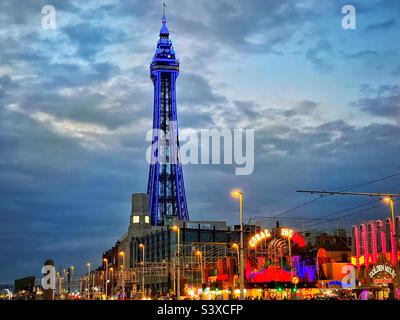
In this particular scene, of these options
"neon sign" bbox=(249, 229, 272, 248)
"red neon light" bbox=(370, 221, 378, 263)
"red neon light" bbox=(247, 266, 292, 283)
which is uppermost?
"neon sign" bbox=(249, 229, 272, 248)

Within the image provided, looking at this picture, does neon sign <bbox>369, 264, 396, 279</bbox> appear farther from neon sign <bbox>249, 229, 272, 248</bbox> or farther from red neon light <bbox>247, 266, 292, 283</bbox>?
neon sign <bbox>249, 229, 272, 248</bbox>

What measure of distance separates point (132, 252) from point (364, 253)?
417 feet

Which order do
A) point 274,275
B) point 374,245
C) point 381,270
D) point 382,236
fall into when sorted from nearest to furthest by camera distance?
1. point 382,236
2. point 381,270
3. point 374,245
4. point 274,275

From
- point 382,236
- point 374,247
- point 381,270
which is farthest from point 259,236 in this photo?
point 382,236

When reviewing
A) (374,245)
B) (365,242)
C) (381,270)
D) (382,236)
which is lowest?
(381,270)

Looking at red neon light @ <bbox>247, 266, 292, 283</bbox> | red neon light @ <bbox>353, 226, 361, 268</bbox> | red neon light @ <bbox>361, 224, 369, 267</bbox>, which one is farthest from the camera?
red neon light @ <bbox>247, 266, 292, 283</bbox>

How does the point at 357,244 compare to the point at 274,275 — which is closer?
the point at 357,244

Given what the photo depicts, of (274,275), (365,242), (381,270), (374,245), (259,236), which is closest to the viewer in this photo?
(381,270)

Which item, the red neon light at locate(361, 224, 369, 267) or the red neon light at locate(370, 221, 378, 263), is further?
the red neon light at locate(361, 224, 369, 267)

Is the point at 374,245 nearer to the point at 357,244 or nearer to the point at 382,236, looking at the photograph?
the point at 382,236

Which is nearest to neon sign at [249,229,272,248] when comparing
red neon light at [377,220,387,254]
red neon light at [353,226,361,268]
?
red neon light at [353,226,361,268]

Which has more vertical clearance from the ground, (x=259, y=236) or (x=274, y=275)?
(x=259, y=236)
